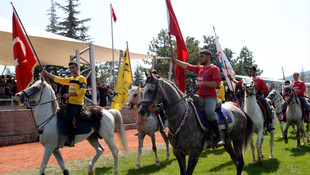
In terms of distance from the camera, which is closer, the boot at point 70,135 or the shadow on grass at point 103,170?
the boot at point 70,135

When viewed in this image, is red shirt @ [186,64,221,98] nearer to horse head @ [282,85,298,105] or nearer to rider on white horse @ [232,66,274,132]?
rider on white horse @ [232,66,274,132]

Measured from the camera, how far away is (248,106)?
7.77 metres

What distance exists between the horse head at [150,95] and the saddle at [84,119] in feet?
9.73

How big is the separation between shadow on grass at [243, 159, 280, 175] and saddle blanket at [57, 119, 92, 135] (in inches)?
175

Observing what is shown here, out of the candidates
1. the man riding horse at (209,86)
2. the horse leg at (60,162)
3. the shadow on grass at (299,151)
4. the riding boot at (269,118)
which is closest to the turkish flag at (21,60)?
the horse leg at (60,162)

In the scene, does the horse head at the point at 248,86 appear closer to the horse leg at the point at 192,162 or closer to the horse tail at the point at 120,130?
the horse leg at the point at 192,162

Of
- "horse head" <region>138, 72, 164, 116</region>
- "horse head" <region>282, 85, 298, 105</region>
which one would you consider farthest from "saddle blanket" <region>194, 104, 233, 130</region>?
"horse head" <region>282, 85, 298, 105</region>

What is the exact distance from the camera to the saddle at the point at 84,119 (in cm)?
629

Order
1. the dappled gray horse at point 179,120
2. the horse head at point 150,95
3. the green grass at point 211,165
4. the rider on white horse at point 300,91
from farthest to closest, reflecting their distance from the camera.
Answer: the rider on white horse at point 300,91 → the green grass at point 211,165 → the dappled gray horse at point 179,120 → the horse head at point 150,95

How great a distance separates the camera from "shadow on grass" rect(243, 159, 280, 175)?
6.77 meters

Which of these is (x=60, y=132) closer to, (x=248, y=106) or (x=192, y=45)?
(x=248, y=106)

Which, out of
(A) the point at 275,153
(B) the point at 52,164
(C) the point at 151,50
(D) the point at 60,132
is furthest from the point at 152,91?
(C) the point at 151,50

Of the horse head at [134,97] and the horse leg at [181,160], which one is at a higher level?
the horse head at [134,97]

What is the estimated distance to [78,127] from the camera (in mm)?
6504
